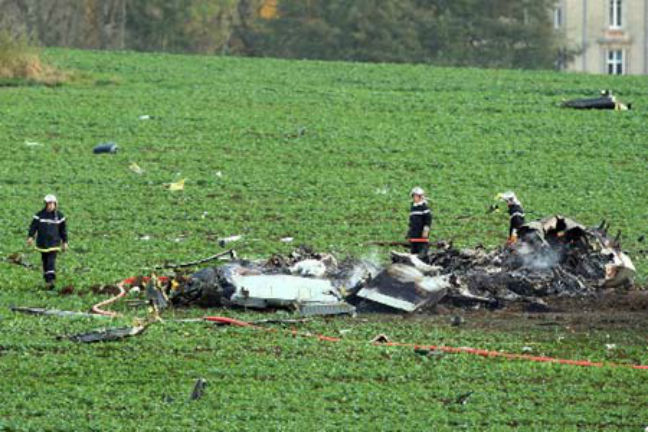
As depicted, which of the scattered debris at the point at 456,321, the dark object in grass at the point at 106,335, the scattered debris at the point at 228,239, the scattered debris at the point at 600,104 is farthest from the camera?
the scattered debris at the point at 600,104

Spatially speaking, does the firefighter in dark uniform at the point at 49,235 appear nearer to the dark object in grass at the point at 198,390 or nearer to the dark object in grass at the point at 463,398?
the dark object in grass at the point at 198,390

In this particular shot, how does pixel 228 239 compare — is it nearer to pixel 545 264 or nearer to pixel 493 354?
pixel 545 264

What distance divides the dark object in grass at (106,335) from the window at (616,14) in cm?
7288

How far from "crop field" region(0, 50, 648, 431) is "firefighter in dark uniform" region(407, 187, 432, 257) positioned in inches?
52.3

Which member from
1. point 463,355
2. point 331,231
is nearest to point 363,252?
point 331,231

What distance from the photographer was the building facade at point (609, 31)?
88.4 meters

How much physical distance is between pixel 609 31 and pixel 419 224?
2603 inches

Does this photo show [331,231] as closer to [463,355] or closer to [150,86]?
[463,355]

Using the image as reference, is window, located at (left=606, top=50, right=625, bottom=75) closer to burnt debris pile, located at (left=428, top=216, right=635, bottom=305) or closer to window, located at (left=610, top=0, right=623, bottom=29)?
window, located at (left=610, top=0, right=623, bottom=29)

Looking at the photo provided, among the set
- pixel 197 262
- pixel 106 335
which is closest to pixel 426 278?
pixel 197 262

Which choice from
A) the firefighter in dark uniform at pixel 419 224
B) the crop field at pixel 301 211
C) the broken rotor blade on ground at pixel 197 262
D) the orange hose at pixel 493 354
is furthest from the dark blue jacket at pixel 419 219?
the orange hose at pixel 493 354

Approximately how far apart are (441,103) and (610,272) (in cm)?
1991

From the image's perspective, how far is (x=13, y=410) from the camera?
52.5ft

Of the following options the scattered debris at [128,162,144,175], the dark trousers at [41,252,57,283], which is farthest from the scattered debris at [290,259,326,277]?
the scattered debris at [128,162,144,175]
